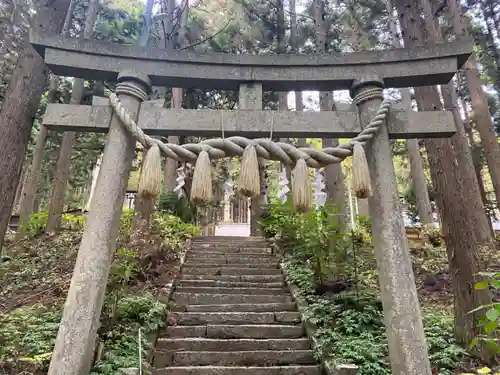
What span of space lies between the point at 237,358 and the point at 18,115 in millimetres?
3423

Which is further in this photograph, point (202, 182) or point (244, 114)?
point (244, 114)

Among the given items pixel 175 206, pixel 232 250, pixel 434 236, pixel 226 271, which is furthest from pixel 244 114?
pixel 434 236

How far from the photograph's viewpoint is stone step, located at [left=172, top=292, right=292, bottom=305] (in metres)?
4.90

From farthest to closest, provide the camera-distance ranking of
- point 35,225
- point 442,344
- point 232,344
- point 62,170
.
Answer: point 35,225 < point 62,170 < point 232,344 < point 442,344

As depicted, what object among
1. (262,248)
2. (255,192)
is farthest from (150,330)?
(262,248)

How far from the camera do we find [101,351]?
10.4 feet

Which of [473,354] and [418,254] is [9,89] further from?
[418,254]

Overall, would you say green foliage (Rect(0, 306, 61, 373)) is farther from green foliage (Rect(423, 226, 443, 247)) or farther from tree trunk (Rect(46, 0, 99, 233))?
green foliage (Rect(423, 226, 443, 247))

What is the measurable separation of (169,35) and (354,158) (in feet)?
22.5

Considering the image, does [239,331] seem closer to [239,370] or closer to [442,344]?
[239,370]

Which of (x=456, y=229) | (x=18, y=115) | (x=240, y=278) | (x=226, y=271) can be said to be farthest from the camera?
(x=226, y=271)

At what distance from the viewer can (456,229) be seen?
3.63 metres

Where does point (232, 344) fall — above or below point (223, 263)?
below

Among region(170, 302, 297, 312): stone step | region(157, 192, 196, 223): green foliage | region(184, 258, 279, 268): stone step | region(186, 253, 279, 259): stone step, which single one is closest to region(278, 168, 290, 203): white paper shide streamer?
region(170, 302, 297, 312): stone step
